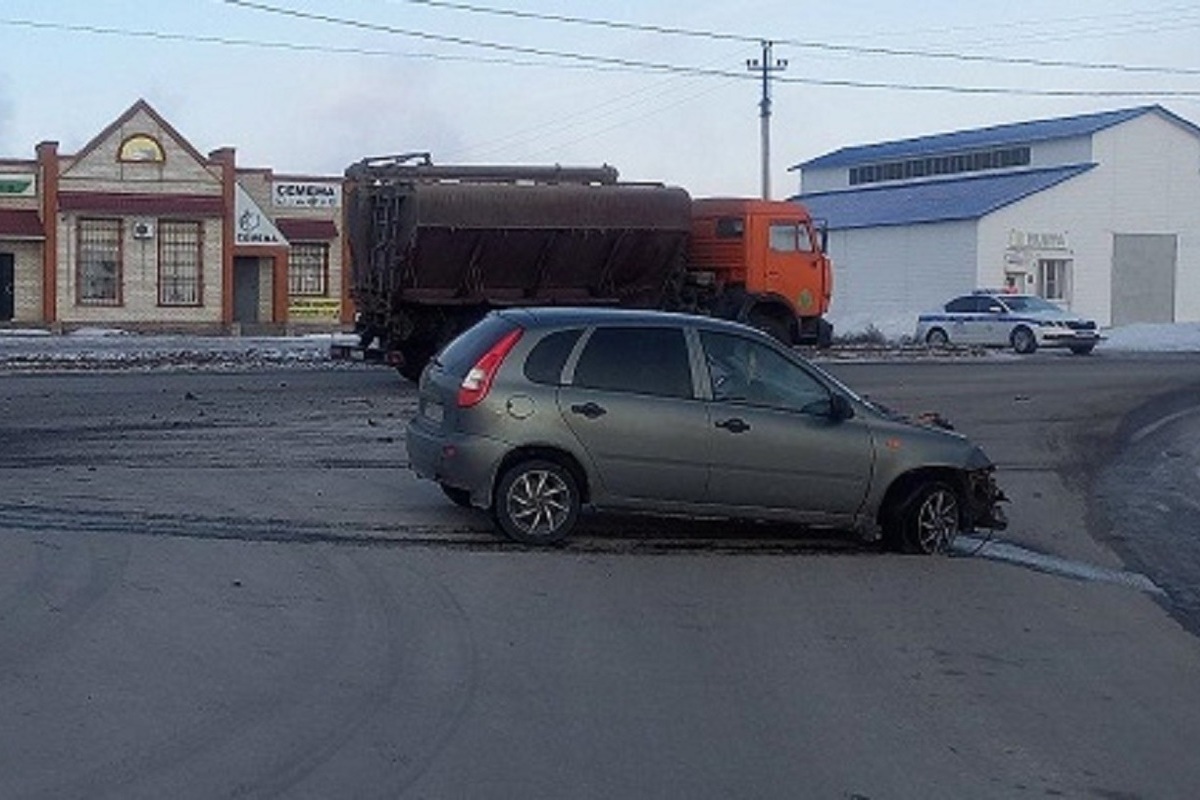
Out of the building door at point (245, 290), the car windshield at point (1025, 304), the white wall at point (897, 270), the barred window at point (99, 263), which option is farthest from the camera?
the white wall at point (897, 270)

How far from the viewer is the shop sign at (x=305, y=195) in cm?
5531

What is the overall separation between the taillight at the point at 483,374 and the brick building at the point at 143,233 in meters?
39.7

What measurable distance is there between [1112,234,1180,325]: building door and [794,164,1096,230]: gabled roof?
11.5 ft

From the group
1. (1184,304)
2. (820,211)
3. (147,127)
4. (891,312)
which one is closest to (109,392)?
Result: (147,127)

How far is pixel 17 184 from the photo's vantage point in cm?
5147

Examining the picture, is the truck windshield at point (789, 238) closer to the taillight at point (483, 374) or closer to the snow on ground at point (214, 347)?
the snow on ground at point (214, 347)

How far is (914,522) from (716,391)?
1695 mm

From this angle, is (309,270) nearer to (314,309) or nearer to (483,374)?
(314,309)

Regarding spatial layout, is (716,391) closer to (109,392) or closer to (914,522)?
(914,522)

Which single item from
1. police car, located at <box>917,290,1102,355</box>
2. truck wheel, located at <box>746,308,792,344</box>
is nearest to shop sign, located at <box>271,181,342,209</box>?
police car, located at <box>917,290,1102,355</box>

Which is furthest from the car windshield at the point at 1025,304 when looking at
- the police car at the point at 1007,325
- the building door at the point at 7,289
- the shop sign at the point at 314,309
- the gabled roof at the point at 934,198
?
the building door at the point at 7,289

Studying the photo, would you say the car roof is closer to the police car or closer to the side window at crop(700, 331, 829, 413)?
the side window at crop(700, 331, 829, 413)

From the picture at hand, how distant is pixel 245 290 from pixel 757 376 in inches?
1714

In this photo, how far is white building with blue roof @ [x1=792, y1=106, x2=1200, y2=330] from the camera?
226ft
